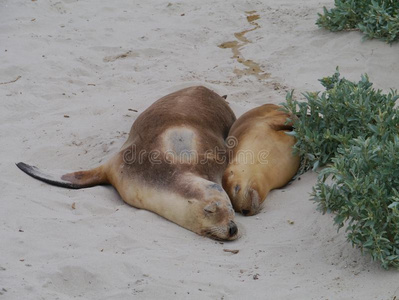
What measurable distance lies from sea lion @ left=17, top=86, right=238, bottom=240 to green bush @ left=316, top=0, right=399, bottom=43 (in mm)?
2518

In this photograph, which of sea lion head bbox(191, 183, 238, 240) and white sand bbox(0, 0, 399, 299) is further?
sea lion head bbox(191, 183, 238, 240)

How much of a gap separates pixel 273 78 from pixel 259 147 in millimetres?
2144

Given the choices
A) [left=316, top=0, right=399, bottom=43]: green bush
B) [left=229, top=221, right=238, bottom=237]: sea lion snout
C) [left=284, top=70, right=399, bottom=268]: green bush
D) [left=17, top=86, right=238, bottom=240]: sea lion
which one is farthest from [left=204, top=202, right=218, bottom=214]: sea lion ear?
[left=316, top=0, right=399, bottom=43]: green bush

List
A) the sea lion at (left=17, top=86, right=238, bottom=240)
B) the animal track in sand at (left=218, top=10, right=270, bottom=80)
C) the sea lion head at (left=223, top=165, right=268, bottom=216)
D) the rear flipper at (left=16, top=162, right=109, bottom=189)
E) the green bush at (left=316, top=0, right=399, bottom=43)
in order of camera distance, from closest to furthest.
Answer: the sea lion at (left=17, top=86, right=238, bottom=240) < the sea lion head at (left=223, top=165, right=268, bottom=216) < the rear flipper at (left=16, top=162, right=109, bottom=189) < the green bush at (left=316, top=0, right=399, bottom=43) < the animal track in sand at (left=218, top=10, right=270, bottom=80)

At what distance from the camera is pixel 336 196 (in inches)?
179

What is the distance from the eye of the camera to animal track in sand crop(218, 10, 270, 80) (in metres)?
8.30

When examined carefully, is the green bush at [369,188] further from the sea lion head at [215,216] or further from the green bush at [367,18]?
the green bush at [367,18]

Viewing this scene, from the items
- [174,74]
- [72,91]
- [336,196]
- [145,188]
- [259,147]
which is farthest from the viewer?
[174,74]

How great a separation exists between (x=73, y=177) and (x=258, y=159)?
1481 mm

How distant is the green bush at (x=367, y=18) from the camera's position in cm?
798

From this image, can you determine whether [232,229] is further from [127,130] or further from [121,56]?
[121,56]

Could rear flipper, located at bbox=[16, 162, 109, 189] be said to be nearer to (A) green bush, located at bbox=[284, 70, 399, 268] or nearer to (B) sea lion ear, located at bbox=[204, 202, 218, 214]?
(B) sea lion ear, located at bbox=[204, 202, 218, 214]

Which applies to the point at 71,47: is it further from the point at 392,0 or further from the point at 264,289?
the point at 264,289

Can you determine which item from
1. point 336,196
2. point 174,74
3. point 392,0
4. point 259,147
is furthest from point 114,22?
point 336,196
